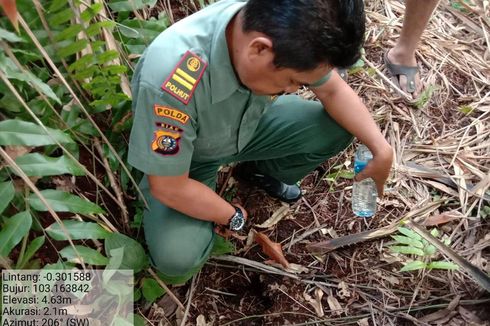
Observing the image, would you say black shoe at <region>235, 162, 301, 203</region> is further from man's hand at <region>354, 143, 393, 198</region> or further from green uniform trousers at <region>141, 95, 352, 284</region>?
man's hand at <region>354, 143, 393, 198</region>

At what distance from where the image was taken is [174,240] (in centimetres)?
174

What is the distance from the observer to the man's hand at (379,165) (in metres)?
1.83

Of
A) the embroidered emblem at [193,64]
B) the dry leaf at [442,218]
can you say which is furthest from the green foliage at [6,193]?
the dry leaf at [442,218]

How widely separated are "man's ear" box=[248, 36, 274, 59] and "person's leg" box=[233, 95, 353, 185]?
0.64 metres

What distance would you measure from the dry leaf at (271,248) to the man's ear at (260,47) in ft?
3.08

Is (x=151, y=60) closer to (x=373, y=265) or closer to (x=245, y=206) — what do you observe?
(x=245, y=206)

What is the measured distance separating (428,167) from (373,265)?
56 cm

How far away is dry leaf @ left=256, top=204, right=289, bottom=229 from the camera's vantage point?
7.04 ft

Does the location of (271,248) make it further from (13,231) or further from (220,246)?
(13,231)

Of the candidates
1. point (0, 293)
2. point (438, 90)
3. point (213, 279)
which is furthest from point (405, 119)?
point (0, 293)

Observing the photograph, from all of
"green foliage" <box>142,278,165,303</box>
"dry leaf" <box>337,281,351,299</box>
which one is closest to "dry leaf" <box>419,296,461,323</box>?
"dry leaf" <box>337,281,351,299</box>

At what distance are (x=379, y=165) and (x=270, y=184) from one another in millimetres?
503

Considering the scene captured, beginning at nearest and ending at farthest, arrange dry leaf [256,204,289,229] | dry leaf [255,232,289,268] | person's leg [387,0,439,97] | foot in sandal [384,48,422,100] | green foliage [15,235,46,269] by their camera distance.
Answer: green foliage [15,235,46,269]
dry leaf [255,232,289,268]
dry leaf [256,204,289,229]
person's leg [387,0,439,97]
foot in sandal [384,48,422,100]

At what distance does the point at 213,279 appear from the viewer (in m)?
2.00
